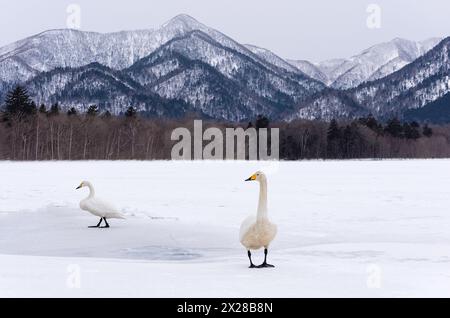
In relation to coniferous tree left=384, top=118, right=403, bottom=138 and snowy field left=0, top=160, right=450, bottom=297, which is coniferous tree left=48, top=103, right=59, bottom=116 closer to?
snowy field left=0, top=160, right=450, bottom=297

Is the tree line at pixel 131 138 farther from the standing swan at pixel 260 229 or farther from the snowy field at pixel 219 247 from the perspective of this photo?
the standing swan at pixel 260 229

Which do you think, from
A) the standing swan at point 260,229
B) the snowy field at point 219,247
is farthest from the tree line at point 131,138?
the standing swan at point 260,229

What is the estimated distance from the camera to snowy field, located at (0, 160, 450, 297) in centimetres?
721

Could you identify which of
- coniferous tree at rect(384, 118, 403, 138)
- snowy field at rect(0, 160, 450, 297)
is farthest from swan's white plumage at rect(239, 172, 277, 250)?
coniferous tree at rect(384, 118, 403, 138)

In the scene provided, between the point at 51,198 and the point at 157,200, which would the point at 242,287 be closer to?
the point at 157,200

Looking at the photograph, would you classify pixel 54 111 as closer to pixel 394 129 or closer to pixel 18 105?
pixel 18 105

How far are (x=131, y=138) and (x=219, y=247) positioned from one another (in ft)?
316

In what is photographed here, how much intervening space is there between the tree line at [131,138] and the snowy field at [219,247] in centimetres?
6999

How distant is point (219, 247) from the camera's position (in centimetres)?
1251

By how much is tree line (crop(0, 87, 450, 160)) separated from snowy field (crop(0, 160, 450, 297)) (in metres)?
70.0

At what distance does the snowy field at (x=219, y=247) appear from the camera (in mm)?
7211

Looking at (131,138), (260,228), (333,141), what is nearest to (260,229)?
(260,228)
